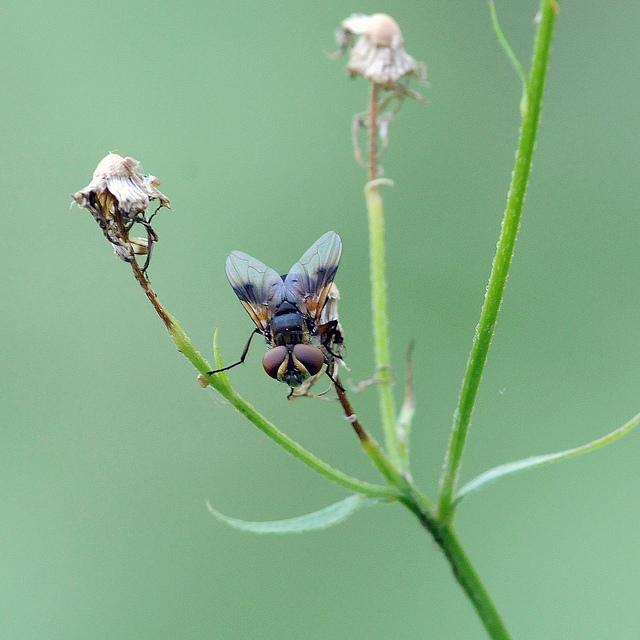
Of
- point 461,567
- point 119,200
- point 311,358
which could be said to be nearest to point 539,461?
point 461,567

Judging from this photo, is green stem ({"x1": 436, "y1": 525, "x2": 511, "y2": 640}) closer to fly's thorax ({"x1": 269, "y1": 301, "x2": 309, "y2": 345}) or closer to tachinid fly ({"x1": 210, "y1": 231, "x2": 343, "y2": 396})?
tachinid fly ({"x1": 210, "y1": 231, "x2": 343, "y2": 396})

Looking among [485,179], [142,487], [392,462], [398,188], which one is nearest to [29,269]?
[142,487]

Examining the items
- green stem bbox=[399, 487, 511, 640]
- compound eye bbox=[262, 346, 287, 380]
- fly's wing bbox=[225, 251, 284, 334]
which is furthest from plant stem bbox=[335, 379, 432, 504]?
fly's wing bbox=[225, 251, 284, 334]

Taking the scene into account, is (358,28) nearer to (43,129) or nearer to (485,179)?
(485,179)

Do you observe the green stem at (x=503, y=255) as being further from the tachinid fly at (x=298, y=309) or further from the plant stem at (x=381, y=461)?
the tachinid fly at (x=298, y=309)

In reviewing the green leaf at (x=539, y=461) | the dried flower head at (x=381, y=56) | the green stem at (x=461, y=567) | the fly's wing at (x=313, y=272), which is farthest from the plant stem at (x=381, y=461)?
the dried flower head at (x=381, y=56)

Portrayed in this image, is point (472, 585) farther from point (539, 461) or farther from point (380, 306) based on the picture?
point (380, 306)

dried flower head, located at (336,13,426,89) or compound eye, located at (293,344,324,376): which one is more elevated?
dried flower head, located at (336,13,426,89)
